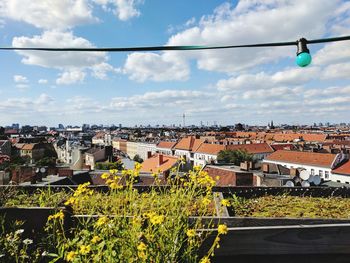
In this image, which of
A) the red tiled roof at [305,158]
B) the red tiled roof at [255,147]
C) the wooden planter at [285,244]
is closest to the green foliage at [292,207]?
the wooden planter at [285,244]

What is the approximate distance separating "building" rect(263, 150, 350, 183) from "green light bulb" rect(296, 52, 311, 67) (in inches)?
1808

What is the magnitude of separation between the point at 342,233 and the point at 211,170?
60.2 feet

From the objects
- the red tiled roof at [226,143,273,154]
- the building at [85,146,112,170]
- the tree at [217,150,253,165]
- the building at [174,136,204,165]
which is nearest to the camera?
the building at [85,146,112,170]

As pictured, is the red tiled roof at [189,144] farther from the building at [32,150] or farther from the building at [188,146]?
the building at [32,150]

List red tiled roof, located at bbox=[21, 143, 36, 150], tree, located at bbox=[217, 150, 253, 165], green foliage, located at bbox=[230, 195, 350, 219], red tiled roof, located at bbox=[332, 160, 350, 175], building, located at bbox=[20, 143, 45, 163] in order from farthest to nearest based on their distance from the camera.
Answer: red tiled roof, located at bbox=[21, 143, 36, 150], building, located at bbox=[20, 143, 45, 163], tree, located at bbox=[217, 150, 253, 165], red tiled roof, located at bbox=[332, 160, 350, 175], green foliage, located at bbox=[230, 195, 350, 219]

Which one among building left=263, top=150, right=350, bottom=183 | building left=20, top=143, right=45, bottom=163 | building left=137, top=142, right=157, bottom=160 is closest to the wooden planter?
building left=263, top=150, right=350, bottom=183

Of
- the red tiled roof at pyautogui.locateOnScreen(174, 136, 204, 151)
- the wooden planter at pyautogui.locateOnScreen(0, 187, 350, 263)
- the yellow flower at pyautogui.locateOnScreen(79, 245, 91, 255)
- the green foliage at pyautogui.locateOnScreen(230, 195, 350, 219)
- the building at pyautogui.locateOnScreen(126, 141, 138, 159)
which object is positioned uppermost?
the yellow flower at pyautogui.locateOnScreen(79, 245, 91, 255)

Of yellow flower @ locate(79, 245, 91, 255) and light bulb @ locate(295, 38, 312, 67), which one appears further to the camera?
light bulb @ locate(295, 38, 312, 67)

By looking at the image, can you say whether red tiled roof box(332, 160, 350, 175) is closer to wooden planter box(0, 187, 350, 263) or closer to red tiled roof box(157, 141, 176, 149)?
wooden planter box(0, 187, 350, 263)

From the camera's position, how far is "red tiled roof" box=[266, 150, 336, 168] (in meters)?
49.4

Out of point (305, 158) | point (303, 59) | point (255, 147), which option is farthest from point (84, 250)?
point (255, 147)

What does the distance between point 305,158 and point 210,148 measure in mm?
24735

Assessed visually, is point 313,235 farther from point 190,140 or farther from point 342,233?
point 190,140

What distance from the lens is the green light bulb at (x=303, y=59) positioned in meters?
1.94
